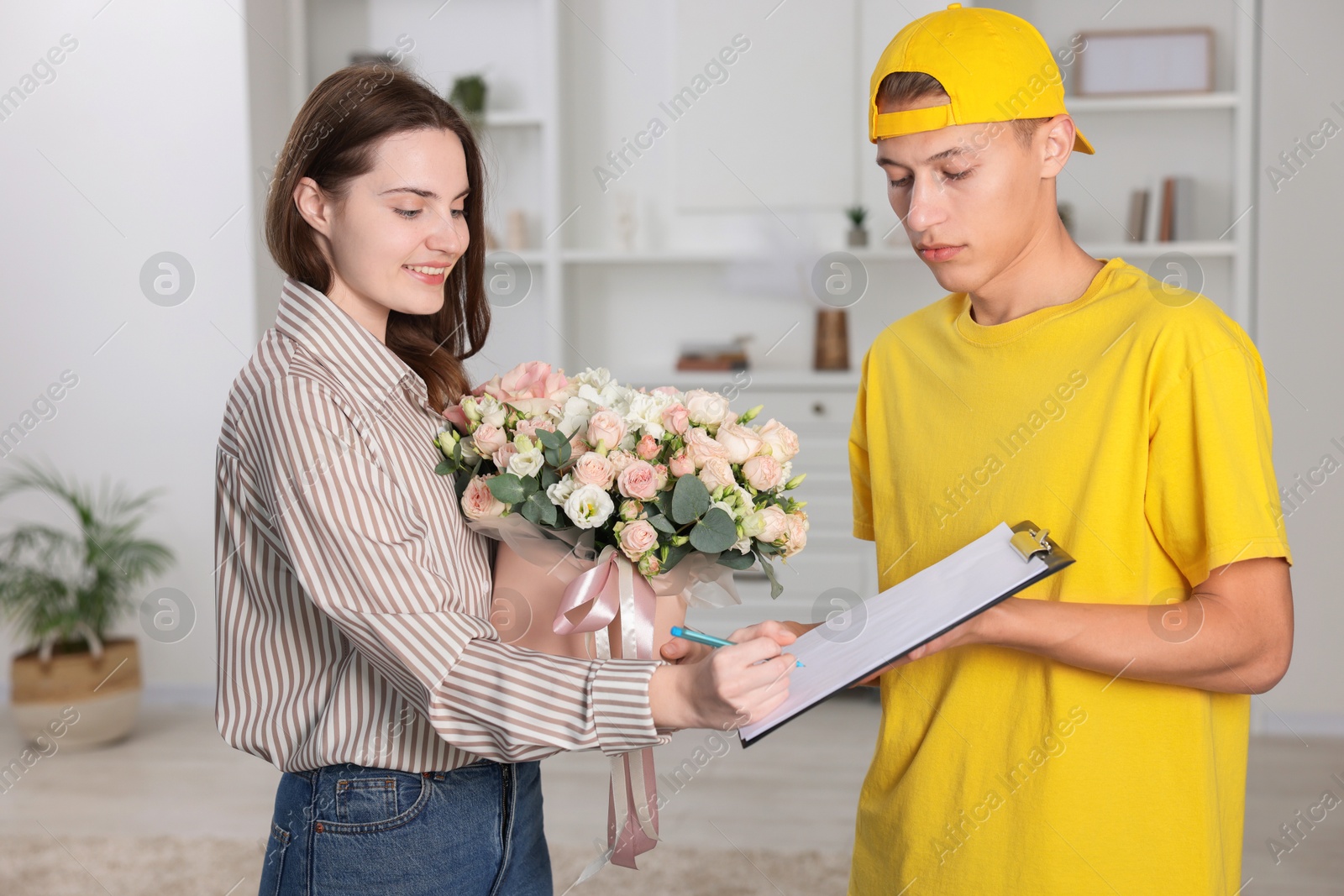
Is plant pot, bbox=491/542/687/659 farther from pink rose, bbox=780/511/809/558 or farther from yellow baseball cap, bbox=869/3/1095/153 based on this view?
yellow baseball cap, bbox=869/3/1095/153

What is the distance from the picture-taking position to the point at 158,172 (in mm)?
4098

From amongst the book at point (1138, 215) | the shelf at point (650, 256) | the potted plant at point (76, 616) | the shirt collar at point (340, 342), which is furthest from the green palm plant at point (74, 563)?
the book at point (1138, 215)

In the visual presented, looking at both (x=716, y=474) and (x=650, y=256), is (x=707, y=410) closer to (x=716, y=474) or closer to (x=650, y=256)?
(x=716, y=474)

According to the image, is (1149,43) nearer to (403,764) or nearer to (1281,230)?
(1281,230)

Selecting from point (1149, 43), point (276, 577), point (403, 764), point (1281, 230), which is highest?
point (1149, 43)

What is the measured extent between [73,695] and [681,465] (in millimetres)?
3379

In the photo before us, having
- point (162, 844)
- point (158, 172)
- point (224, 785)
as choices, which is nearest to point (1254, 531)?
point (162, 844)

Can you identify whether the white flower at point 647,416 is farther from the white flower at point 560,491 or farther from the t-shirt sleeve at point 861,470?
the t-shirt sleeve at point 861,470

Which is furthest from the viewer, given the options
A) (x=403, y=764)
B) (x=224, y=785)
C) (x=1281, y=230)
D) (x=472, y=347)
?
(x=1281, y=230)

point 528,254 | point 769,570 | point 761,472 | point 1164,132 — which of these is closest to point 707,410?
point 761,472

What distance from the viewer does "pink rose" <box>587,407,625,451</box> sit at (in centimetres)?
120

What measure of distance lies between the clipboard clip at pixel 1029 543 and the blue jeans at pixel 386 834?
64 centimetres

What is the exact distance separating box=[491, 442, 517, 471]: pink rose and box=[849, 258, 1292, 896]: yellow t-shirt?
0.49 meters

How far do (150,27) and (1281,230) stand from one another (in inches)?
164
